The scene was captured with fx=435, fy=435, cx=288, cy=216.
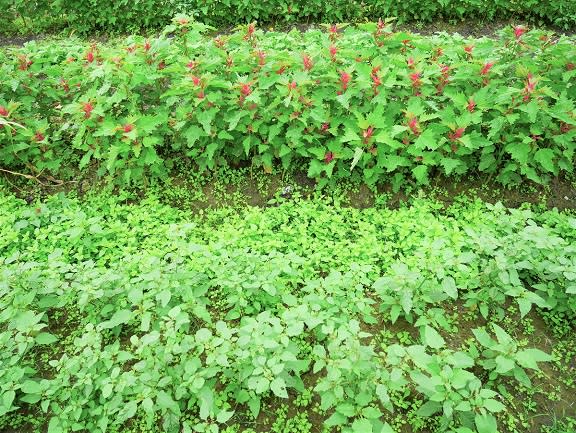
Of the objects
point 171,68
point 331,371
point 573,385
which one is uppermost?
point 171,68

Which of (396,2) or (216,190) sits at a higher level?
(396,2)

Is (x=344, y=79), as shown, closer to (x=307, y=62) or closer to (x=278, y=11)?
(x=307, y=62)

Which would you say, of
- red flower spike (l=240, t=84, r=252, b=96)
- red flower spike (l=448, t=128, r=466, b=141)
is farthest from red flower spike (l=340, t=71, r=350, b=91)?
red flower spike (l=448, t=128, r=466, b=141)

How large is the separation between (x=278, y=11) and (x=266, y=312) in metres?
7.82

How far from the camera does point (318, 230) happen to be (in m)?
4.50

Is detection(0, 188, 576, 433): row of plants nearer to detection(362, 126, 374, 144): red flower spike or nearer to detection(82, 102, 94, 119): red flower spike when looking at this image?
detection(362, 126, 374, 144): red flower spike

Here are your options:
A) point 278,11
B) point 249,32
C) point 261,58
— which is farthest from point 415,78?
point 278,11

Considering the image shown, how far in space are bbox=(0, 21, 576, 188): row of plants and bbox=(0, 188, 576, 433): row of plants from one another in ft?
1.89

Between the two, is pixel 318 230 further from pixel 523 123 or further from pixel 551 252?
pixel 523 123

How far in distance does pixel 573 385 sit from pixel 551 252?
1.07 m

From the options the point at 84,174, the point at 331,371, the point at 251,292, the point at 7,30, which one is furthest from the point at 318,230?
the point at 7,30

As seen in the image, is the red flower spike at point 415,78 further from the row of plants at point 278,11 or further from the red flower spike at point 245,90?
the row of plants at point 278,11

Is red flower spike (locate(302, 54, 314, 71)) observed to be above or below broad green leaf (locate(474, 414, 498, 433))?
above

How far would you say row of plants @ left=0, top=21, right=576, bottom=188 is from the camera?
4480 mm
